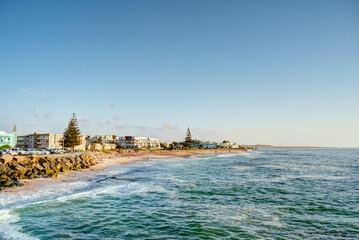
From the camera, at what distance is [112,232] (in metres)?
12.0

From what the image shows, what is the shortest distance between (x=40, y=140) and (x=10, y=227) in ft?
391

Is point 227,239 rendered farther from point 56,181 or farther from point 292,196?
point 56,181

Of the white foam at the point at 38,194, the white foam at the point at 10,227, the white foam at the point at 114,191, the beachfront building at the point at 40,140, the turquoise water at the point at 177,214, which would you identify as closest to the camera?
the white foam at the point at 10,227

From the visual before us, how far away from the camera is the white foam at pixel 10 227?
11.0 meters

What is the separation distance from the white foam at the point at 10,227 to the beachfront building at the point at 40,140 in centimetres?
11065

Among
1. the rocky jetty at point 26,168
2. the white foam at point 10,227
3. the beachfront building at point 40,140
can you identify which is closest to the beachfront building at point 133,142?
the beachfront building at point 40,140

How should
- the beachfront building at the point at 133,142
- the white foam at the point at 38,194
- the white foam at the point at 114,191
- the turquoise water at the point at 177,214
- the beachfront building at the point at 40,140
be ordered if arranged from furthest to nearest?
the beachfront building at the point at 133,142 → the beachfront building at the point at 40,140 → the white foam at the point at 114,191 → the white foam at the point at 38,194 → the turquoise water at the point at 177,214

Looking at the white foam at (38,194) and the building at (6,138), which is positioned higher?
the building at (6,138)

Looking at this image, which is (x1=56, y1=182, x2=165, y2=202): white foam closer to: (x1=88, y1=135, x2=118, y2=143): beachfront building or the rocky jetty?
the rocky jetty

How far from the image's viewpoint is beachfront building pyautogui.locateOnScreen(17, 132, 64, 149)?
111 metres

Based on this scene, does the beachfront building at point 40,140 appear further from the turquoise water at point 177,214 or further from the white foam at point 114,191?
the white foam at point 114,191

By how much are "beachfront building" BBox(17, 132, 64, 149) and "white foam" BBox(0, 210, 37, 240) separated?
111 m

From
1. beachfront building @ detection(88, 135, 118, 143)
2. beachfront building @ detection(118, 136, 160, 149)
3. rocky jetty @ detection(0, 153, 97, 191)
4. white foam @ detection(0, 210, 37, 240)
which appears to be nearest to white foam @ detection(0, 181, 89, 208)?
white foam @ detection(0, 210, 37, 240)

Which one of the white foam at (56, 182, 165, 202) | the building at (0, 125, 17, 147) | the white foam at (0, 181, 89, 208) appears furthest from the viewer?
the building at (0, 125, 17, 147)
